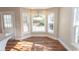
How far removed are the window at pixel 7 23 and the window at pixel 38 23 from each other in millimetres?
276

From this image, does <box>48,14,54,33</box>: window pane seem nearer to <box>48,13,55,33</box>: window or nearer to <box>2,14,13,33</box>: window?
<box>48,13,55,33</box>: window

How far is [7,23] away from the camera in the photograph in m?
1.03

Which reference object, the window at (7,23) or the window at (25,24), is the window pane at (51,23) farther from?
the window at (7,23)

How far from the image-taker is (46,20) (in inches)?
43.5

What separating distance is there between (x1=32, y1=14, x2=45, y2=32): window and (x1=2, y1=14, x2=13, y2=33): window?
28 cm

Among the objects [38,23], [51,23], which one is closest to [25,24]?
[38,23]

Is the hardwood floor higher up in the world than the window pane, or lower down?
lower down

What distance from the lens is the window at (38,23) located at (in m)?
1.09

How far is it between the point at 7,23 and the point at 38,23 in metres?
0.35

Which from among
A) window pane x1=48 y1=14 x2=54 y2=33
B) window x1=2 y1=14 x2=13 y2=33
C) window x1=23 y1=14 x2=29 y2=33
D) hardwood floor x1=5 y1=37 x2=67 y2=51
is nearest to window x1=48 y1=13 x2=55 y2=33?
window pane x1=48 y1=14 x2=54 y2=33

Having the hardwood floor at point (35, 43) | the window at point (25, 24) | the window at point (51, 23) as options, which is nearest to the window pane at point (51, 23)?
the window at point (51, 23)

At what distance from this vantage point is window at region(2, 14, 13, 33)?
991 millimetres
